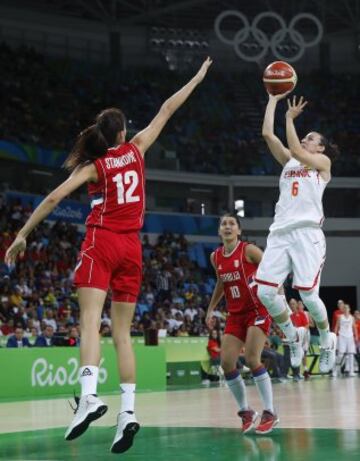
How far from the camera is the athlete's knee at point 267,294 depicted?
10.3 metres

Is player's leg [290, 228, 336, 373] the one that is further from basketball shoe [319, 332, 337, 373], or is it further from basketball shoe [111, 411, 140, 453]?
basketball shoe [111, 411, 140, 453]

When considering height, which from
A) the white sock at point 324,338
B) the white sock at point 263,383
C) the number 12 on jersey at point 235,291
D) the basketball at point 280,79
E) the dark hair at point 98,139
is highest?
the basketball at point 280,79

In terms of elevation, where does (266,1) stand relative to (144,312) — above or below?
above

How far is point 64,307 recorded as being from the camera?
2717 cm

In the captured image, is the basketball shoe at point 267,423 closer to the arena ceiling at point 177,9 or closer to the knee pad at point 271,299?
the knee pad at point 271,299

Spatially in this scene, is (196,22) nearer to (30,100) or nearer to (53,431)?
(30,100)

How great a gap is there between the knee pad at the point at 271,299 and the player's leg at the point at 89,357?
9.39 feet

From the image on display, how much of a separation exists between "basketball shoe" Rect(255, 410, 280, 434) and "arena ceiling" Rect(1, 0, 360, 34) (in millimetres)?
35975

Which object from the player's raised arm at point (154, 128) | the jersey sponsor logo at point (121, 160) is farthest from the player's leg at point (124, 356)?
the player's raised arm at point (154, 128)

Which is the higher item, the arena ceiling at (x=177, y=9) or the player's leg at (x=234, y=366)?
the arena ceiling at (x=177, y=9)

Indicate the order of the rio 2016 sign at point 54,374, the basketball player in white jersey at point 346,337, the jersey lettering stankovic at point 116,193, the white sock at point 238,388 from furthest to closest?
the basketball player in white jersey at point 346,337
the rio 2016 sign at point 54,374
the white sock at point 238,388
the jersey lettering stankovic at point 116,193

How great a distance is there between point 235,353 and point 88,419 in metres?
4.07

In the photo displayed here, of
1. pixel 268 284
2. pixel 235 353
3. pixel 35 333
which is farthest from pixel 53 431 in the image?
pixel 35 333

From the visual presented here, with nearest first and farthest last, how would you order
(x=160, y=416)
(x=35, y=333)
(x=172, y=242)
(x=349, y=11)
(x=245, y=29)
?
(x=160, y=416), (x=35, y=333), (x=172, y=242), (x=245, y=29), (x=349, y=11)
